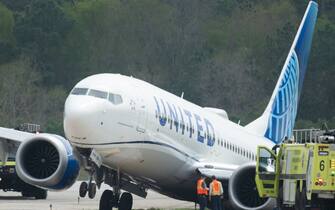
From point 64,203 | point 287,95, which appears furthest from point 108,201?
point 287,95

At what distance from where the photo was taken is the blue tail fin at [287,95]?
43.5m

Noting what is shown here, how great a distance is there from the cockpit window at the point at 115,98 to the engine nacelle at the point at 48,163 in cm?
203

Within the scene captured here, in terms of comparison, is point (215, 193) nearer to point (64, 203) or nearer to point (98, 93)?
point (98, 93)

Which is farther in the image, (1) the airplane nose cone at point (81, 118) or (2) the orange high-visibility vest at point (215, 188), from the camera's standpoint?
(2) the orange high-visibility vest at point (215, 188)

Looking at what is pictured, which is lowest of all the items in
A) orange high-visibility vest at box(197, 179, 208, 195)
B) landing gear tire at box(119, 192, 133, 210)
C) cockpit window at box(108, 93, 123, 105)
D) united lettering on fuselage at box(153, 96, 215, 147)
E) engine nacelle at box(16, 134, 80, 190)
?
landing gear tire at box(119, 192, 133, 210)

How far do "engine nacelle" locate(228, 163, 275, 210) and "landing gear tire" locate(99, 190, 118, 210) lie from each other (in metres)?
3.36

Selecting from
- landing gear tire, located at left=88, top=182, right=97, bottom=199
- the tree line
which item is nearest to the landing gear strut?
landing gear tire, located at left=88, top=182, right=97, bottom=199

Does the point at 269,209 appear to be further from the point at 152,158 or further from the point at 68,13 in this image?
the point at 68,13

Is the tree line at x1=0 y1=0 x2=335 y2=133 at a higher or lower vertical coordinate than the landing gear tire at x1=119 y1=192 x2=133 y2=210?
higher

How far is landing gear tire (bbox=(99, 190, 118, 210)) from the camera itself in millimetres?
33719

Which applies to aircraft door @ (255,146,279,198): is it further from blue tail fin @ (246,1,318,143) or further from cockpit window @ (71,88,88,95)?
blue tail fin @ (246,1,318,143)

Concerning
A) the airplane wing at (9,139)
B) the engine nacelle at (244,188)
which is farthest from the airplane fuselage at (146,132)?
the airplane wing at (9,139)

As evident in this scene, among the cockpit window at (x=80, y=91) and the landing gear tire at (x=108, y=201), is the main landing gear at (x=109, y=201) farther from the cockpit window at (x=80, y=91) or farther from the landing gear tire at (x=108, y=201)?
the cockpit window at (x=80, y=91)

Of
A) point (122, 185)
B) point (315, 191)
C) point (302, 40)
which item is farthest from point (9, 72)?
point (315, 191)
